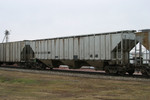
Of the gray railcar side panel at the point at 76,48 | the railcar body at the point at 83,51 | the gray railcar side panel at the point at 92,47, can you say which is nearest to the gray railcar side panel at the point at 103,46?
the railcar body at the point at 83,51

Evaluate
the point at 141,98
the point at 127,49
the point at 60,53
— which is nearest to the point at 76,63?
the point at 60,53

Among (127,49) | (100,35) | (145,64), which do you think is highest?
(100,35)

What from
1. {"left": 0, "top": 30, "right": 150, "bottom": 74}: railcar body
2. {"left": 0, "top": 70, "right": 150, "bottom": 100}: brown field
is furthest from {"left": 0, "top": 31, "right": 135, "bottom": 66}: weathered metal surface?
{"left": 0, "top": 70, "right": 150, "bottom": 100}: brown field

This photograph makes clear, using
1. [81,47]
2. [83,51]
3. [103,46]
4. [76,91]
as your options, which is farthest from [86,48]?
[76,91]

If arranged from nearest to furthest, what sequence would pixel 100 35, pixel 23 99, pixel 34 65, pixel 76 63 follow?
pixel 23 99 → pixel 100 35 → pixel 76 63 → pixel 34 65

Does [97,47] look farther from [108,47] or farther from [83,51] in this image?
[83,51]

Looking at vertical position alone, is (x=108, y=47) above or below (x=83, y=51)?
above

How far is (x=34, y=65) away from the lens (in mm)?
31422

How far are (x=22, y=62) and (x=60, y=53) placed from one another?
9217mm

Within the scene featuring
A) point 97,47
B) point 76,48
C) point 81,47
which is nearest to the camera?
point 97,47

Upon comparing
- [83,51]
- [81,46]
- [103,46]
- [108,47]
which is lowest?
[83,51]

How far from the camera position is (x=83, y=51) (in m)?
24.3

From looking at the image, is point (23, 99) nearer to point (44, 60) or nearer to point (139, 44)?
point (139, 44)

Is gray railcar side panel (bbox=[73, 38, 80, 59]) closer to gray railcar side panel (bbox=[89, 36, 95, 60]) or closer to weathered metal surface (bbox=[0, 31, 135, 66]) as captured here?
weathered metal surface (bbox=[0, 31, 135, 66])
